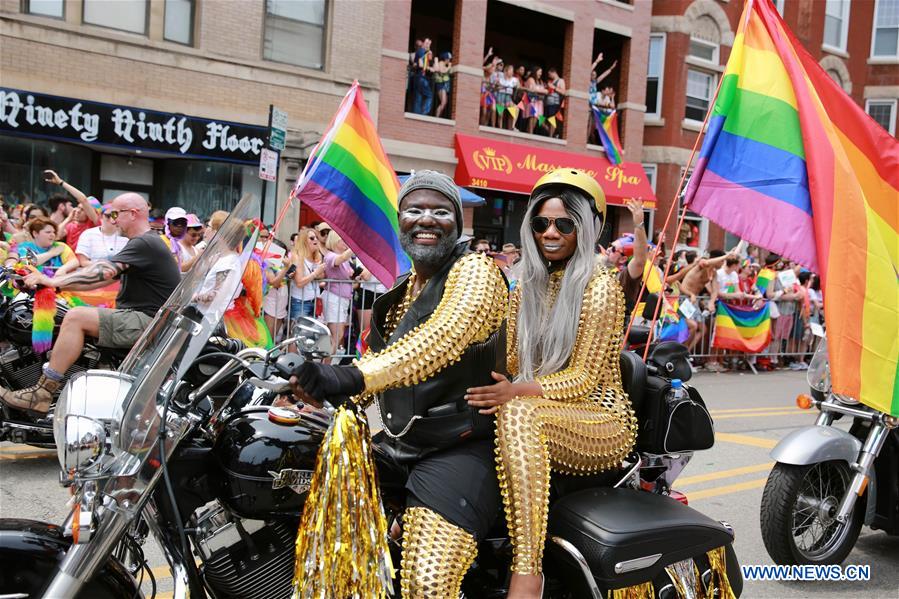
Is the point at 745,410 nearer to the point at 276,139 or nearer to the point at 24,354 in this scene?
the point at 276,139

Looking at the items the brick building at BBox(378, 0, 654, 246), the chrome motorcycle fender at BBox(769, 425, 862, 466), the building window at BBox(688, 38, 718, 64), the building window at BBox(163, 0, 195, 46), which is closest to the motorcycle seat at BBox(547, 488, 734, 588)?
the chrome motorcycle fender at BBox(769, 425, 862, 466)

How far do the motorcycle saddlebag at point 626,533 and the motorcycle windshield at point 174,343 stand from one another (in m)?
1.39

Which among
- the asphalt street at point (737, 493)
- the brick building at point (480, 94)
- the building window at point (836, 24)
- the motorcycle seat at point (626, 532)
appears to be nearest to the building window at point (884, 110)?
the building window at point (836, 24)

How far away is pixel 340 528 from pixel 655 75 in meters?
23.5

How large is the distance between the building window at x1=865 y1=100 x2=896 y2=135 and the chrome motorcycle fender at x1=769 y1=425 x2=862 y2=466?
28812 mm

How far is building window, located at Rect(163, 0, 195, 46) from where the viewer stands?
15188 mm

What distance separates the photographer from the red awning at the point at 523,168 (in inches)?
754

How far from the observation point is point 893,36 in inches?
1133

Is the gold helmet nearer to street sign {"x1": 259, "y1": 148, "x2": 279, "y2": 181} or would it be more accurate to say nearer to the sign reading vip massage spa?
street sign {"x1": 259, "y1": 148, "x2": 279, "y2": 181}

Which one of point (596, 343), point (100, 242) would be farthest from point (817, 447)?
point (100, 242)

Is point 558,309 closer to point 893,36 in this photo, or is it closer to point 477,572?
point 477,572

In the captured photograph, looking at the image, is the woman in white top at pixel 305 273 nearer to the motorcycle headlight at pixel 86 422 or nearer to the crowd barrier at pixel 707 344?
the crowd barrier at pixel 707 344

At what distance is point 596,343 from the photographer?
3.25m

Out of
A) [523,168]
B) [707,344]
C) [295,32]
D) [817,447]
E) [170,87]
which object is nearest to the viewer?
[817,447]
